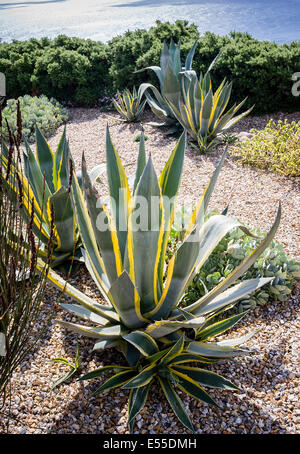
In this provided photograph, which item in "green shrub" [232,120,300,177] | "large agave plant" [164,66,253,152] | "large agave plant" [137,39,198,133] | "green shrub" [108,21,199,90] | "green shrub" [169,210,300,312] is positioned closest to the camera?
"green shrub" [169,210,300,312]

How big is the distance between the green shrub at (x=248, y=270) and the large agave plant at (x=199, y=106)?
85.3 inches

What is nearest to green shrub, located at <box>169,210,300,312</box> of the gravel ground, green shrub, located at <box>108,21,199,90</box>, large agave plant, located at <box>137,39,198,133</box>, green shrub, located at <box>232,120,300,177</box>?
the gravel ground

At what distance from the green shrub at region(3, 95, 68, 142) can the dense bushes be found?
60 cm

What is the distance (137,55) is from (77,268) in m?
4.97

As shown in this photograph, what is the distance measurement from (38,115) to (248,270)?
4.54 metres

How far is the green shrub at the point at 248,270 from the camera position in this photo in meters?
2.23

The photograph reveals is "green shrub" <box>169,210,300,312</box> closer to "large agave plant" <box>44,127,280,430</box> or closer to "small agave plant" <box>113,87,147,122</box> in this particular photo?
"large agave plant" <box>44,127,280,430</box>

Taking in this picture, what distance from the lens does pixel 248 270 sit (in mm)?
2391

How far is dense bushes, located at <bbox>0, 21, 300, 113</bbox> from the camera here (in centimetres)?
546

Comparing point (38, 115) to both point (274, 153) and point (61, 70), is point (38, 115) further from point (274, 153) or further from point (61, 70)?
point (274, 153)

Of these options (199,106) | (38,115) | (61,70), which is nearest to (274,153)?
(199,106)

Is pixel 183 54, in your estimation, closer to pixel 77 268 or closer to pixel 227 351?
pixel 77 268

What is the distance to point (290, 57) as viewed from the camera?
540 centimetres

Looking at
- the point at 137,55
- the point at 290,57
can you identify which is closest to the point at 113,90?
the point at 137,55
